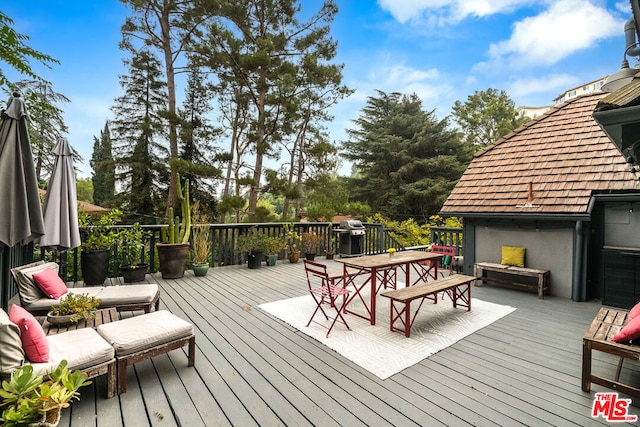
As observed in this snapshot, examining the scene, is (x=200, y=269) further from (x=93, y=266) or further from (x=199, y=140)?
(x=199, y=140)

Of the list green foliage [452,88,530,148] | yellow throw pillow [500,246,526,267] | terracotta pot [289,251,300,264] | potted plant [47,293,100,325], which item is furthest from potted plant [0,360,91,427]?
green foliage [452,88,530,148]

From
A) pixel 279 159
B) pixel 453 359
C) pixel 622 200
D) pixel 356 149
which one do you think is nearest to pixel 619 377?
pixel 453 359

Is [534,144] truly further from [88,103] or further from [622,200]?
[88,103]

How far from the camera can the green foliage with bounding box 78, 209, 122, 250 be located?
186 inches

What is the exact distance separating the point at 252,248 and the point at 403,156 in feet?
40.1

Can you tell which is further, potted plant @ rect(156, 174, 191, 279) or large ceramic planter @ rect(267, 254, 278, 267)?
large ceramic planter @ rect(267, 254, 278, 267)

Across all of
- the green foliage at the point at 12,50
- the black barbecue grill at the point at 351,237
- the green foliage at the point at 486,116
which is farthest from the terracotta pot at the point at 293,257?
the green foliage at the point at 486,116

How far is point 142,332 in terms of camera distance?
224 cm

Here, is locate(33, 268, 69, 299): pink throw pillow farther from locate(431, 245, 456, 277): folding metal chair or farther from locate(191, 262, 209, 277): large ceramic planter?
locate(431, 245, 456, 277): folding metal chair

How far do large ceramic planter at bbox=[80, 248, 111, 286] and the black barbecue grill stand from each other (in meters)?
5.04

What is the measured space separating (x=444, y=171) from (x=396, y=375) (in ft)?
50.7

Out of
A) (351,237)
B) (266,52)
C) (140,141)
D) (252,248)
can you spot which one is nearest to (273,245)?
(252,248)

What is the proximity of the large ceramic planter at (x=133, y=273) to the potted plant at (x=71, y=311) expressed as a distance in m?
2.11

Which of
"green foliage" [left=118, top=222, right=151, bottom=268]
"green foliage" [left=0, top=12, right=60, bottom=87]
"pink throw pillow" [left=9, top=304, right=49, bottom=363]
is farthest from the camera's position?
"green foliage" [left=118, top=222, right=151, bottom=268]
